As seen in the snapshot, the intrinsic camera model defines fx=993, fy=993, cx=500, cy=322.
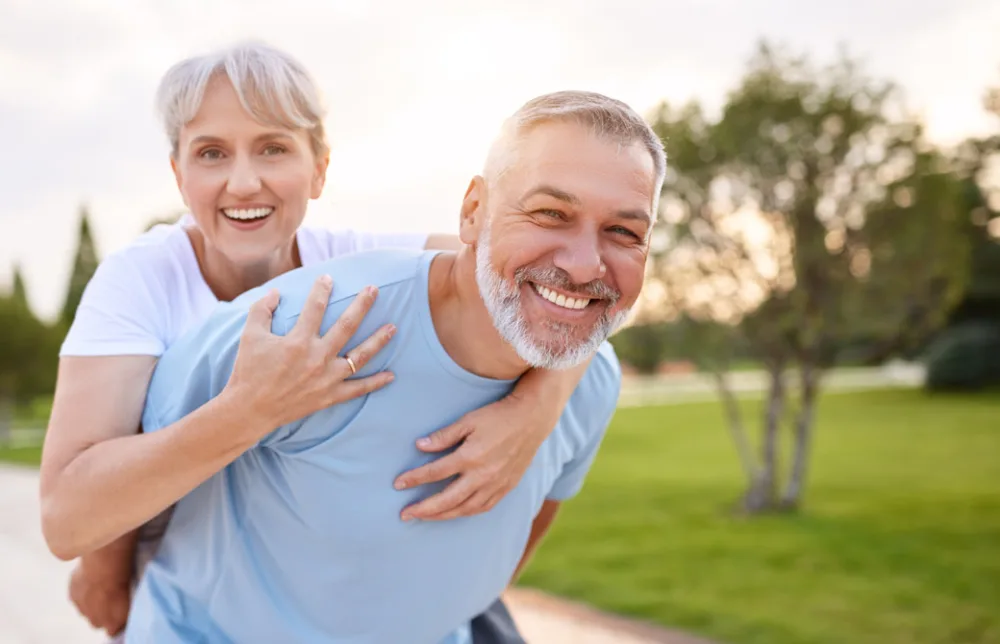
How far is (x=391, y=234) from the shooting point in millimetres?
2572

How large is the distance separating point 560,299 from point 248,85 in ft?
2.83

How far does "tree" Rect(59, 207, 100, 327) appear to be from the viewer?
967 inches

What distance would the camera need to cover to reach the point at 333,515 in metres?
1.78

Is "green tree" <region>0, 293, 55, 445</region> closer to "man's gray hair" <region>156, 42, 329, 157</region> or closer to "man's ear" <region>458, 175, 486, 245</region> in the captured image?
"man's gray hair" <region>156, 42, 329, 157</region>

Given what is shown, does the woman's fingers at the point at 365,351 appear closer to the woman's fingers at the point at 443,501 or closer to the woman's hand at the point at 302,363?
the woman's hand at the point at 302,363

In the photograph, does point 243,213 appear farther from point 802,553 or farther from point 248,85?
point 802,553

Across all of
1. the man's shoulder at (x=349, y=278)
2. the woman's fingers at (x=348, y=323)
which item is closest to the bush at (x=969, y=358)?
the man's shoulder at (x=349, y=278)

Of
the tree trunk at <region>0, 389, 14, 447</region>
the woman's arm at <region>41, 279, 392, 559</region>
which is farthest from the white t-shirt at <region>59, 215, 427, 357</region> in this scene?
the tree trunk at <region>0, 389, 14, 447</region>

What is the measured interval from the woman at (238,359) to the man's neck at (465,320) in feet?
0.37

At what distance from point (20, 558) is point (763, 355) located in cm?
768

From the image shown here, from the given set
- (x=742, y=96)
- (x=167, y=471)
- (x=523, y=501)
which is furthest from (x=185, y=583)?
(x=742, y=96)

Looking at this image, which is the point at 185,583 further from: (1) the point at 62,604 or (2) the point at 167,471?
(1) the point at 62,604

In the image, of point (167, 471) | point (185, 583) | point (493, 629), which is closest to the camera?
point (167, 471)

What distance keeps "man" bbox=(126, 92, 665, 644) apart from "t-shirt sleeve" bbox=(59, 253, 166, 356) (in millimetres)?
83
